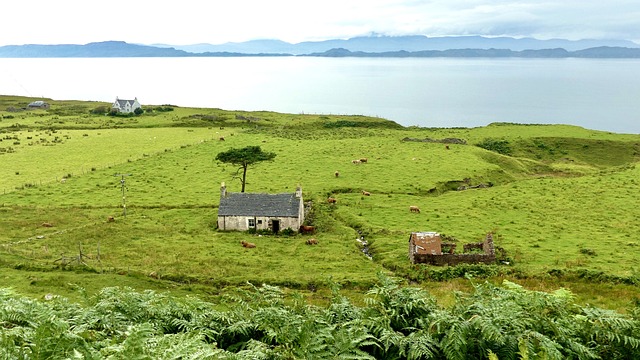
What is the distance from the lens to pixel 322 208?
2173 inches

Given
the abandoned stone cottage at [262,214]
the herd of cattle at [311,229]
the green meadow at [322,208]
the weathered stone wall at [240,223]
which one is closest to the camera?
the green meadow at [322,208]

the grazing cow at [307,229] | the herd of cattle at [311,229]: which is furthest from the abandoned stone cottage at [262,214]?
the herd of cattle at [311,229]

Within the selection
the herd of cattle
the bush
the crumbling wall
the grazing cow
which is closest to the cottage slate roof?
the grazing cow

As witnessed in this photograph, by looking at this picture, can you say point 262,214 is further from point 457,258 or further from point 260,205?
point 457,258

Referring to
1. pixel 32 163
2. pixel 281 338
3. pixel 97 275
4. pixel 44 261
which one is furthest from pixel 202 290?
pixel 32 163

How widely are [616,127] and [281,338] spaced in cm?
20308

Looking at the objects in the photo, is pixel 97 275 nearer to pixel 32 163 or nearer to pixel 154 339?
pixel 154 339

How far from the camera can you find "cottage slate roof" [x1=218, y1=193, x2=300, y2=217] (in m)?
48.8

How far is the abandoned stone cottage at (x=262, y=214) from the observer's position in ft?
159

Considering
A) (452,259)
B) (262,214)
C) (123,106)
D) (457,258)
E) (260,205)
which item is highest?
(123,106)

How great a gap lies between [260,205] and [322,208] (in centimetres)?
867

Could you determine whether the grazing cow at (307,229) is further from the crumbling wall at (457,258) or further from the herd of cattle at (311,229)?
the crumbling wall at (457,258)

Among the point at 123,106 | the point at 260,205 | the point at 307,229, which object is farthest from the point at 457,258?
the point at 123,106

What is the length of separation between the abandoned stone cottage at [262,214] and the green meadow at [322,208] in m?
2.07
